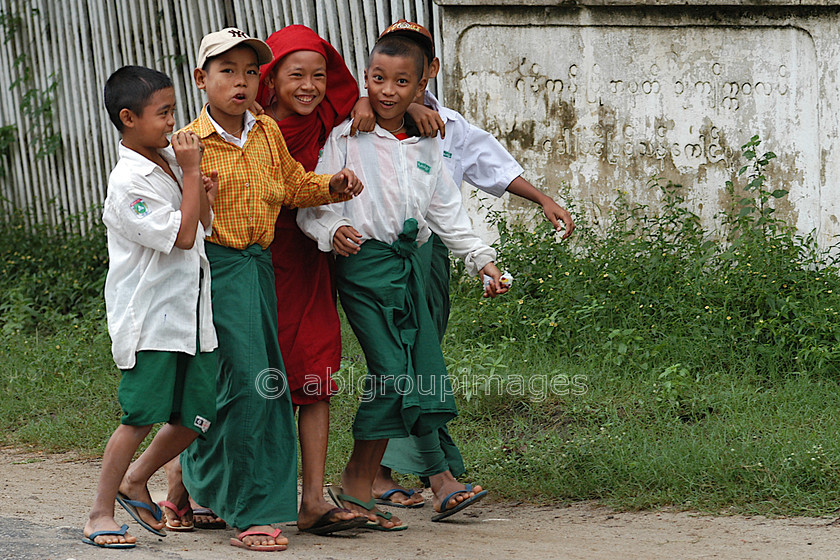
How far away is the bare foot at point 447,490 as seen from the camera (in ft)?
12.5

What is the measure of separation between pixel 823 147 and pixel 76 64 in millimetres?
5938

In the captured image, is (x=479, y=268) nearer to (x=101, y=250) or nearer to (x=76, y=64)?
(x=101, y=250)

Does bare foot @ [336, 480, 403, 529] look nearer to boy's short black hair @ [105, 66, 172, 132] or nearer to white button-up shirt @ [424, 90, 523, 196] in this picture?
white button-up shirt @ [424, 90, 523, 196]

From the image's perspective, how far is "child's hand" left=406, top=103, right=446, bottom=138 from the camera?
3.73 m

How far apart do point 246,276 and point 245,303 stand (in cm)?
9

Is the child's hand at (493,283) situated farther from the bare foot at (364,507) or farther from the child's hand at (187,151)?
the child's hand at (187,151)

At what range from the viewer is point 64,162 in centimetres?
866

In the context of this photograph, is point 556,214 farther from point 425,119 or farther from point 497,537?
point 497,537

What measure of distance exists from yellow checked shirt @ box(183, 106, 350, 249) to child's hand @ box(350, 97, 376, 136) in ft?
0.85

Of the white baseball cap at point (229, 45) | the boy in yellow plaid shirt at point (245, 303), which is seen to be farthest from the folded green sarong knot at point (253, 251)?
the white baseball cap at point (229, 45)

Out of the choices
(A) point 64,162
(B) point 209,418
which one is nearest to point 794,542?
(B) point 209,418

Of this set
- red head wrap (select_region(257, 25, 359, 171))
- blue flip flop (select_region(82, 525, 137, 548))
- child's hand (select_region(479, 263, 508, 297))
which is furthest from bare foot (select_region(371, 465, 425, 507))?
red head wrap (select_region(257, 25, 359, 171))

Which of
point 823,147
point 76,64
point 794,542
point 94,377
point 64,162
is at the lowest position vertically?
point 794,542

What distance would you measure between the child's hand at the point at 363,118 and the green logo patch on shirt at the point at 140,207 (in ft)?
2.75
